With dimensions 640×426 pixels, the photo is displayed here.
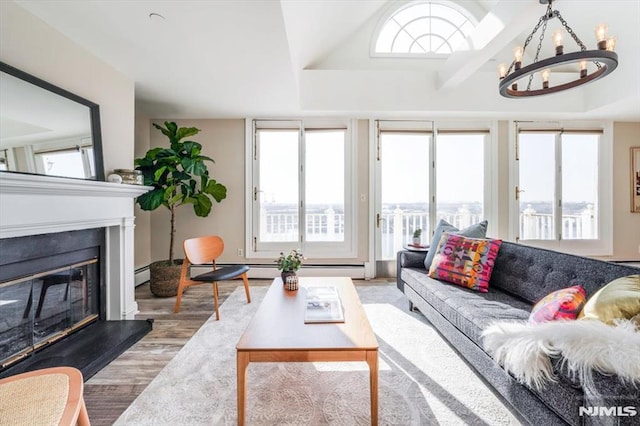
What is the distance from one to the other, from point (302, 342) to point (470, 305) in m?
1.19

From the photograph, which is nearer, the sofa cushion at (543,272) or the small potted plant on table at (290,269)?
the sofa cushion at (543,272)

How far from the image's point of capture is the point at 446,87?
3.51 metres

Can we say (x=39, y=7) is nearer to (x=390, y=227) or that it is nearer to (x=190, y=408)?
(x=190, y=408)

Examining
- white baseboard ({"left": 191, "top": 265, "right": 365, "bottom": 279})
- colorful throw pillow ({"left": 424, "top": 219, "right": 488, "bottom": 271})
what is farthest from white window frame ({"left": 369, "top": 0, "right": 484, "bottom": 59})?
white baseboard ({"left": 191, "top": 265, "right": 365, "bottom": 279})

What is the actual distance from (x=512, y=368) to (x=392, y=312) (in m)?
1.61

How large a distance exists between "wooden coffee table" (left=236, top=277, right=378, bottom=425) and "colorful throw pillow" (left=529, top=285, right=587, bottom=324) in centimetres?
91

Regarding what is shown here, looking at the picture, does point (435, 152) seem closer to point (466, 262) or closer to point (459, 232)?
point (459, 232)

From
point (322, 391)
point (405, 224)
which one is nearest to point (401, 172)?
point (405, 224)

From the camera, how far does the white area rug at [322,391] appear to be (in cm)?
144

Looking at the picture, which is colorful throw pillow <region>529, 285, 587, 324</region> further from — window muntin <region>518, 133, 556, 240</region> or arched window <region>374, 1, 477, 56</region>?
arched window <region>374, 1, 477, 56</region>

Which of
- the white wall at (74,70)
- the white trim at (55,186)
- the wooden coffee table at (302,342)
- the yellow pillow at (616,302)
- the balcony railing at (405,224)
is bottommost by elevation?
the wooden coffee table at (302,342)

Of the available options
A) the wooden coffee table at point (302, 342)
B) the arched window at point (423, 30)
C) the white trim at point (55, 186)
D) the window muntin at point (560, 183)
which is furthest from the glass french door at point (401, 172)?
the white trim at point (55, 186)

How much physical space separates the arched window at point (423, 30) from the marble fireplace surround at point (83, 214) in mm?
3687

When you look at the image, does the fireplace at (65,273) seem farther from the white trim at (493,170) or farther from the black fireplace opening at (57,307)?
the white trim at (493,170)
